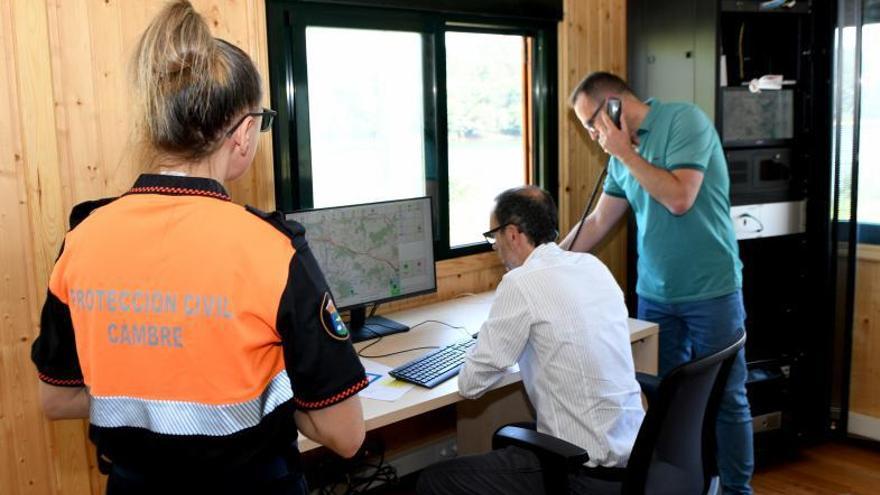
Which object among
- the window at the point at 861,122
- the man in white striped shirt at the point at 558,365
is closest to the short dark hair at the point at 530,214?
the man in white striped shirt at the point at 558,365

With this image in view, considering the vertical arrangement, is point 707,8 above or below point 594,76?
above

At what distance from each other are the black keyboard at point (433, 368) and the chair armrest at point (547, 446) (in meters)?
0.36

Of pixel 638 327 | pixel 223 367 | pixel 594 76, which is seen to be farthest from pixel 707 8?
pixel 223 367

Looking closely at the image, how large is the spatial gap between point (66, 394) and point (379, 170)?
190 centimetres

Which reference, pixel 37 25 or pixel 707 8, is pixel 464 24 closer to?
pixel 707 8

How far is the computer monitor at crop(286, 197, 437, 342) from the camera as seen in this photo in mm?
2465

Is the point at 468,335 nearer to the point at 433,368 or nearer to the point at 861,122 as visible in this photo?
the point at 433,368

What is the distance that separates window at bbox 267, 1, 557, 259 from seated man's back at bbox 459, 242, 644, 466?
0.71 m

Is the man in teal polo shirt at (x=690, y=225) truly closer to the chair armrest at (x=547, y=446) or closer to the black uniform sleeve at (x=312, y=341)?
the chair armrest at (x=547, y=446)

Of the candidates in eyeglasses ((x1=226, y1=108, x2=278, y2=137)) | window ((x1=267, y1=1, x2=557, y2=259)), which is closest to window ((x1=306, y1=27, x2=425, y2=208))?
window ((x1=267, y1=1, x2=557, y2=259))

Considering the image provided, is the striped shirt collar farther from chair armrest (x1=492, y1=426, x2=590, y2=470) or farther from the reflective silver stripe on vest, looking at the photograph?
chair armrest (x1=492, y1=426, x2=590, y2=470)

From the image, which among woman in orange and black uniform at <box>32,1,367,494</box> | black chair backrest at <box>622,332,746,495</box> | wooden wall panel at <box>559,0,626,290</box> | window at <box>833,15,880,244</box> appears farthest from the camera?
wooden wall panel at <box>559,0,626,290</box>

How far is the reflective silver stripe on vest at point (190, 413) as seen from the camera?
1.04m

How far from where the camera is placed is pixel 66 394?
3.99 ft
